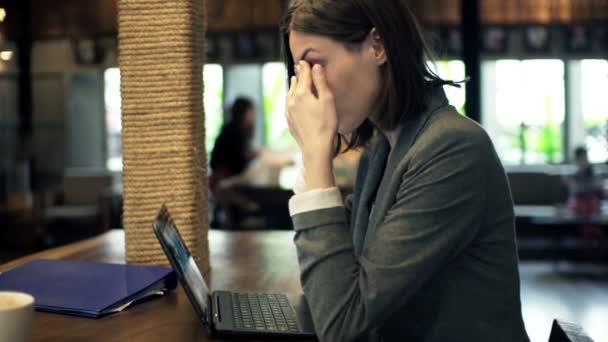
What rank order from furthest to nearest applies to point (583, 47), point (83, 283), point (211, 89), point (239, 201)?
point (211, 89)
point (583, 47)
point (239, 201)
point (83, 283)

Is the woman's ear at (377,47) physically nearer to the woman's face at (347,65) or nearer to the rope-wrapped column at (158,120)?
the woman's face at (347,65)

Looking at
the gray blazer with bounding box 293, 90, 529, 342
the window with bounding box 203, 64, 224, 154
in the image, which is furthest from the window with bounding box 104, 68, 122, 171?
the gray blazer with bounding box 293, 90, 529, 342

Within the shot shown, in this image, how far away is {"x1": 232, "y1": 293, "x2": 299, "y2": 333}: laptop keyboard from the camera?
3.90ft

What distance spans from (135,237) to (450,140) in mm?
803

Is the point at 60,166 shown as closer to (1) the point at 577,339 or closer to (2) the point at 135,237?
(2) the point at 135,237

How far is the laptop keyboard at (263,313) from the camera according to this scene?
3.90 feet

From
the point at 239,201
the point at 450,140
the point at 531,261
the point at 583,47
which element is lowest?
the point at 531,261

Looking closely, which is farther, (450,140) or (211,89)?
(211,89)

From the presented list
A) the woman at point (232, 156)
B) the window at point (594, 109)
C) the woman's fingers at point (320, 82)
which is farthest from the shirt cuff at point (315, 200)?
the window at point (594, 109)

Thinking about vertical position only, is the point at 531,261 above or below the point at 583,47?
below

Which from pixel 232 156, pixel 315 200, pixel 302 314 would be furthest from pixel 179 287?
pixel 232 156

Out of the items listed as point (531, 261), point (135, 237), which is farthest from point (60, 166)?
point (135, 237)

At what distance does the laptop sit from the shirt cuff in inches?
7.1

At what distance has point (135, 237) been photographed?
1660 millimetres
